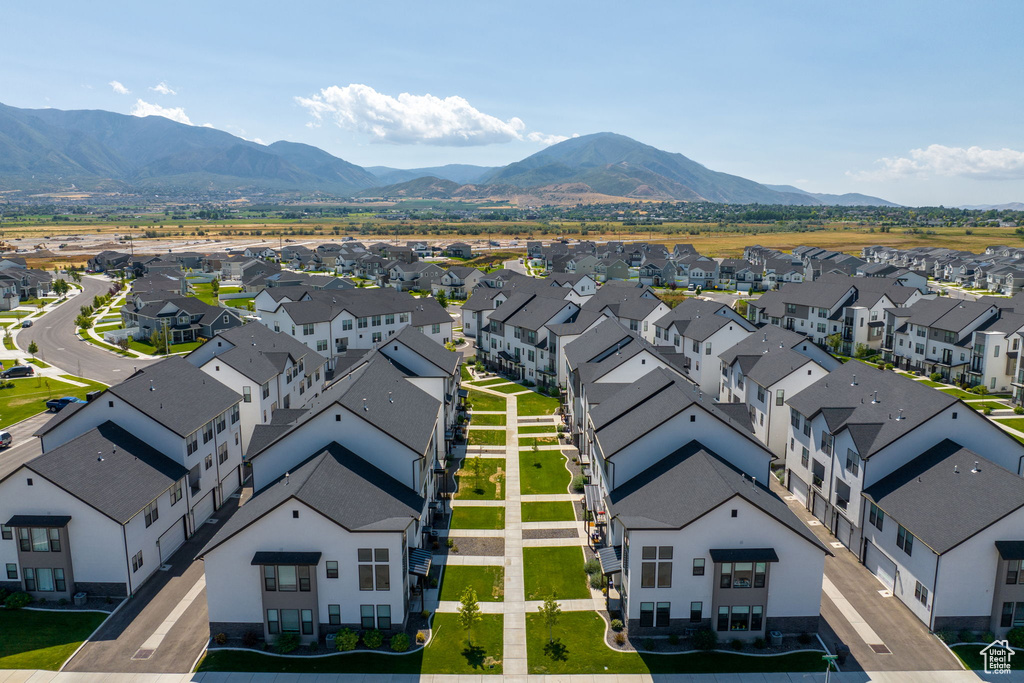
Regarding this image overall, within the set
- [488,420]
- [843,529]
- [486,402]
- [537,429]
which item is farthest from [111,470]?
[843,529]

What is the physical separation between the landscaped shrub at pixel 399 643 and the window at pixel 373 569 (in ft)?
7.65

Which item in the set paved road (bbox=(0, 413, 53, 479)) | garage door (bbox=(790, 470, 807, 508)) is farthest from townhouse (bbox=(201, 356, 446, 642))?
paved road (bbox=(0, 413, 53, 479))

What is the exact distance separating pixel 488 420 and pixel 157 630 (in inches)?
1494

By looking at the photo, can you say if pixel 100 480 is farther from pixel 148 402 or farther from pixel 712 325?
pixel 712 325

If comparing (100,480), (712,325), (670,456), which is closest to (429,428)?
(670,456)

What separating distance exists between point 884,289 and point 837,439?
67851 mm

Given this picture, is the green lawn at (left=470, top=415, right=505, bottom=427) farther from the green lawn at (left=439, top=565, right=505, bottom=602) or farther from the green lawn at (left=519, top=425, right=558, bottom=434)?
the green lawn at (left=439, top=565, right=505, bottom=602)

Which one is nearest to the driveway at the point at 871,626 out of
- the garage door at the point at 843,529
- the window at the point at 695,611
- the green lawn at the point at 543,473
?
the garage door at the point at 843,529

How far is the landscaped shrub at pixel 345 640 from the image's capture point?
3011 centimetres

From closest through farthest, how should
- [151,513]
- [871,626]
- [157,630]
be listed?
[157,630] → [871,626] → [151,513]

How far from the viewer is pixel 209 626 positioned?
3162 centimetres

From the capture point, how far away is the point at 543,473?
5169 cm

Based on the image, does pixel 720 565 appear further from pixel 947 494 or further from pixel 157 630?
pixel 157 630

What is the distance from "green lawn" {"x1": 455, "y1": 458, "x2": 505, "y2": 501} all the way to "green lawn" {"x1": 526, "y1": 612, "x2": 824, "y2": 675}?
16.9 metres
